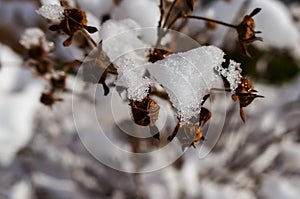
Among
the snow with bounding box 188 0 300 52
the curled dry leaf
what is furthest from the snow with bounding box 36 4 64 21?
the snow with bounding box 188 0 300 52

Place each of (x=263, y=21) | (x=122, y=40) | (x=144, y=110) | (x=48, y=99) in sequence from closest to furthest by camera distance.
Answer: (x=144, y=110) → (x=122, y=40) → (x=48, y=99) → (x=263, y=21)

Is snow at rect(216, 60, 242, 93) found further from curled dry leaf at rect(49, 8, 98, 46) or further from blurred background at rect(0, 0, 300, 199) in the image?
blurred background at rect(0, 0, 300, 199)

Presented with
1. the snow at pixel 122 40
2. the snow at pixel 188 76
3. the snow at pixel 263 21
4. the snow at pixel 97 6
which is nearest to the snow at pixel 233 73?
the snow at pixel 188 76

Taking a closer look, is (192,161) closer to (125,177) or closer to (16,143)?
(125,177)

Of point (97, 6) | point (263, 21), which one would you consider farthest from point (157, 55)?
point (263, 21)

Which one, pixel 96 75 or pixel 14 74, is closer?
pixel 96 75

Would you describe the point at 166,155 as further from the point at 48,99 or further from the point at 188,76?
the point at 188,76

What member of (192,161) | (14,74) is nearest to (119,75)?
(192,161)
